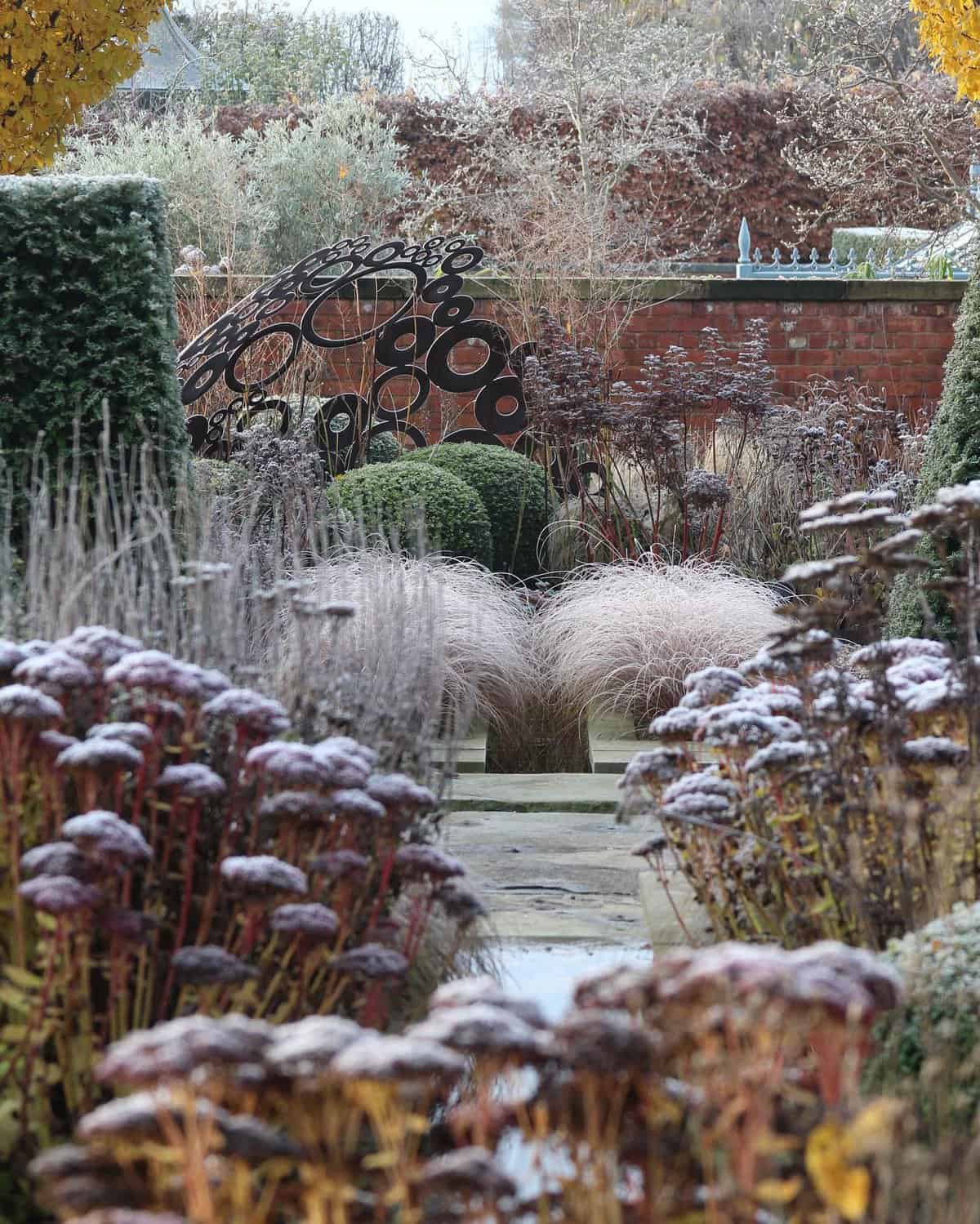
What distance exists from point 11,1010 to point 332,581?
3.13 metres

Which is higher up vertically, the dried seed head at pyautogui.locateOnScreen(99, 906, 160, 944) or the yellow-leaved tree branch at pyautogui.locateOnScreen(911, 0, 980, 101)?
the yellow-leaved tree branch at pyautogui.locateOnScreen(911, 0, 980, 101)

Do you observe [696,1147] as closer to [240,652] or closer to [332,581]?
[240,652]

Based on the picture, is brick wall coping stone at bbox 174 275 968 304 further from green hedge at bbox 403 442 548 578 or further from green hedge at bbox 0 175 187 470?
green hedge at bbox 0 175 187 470

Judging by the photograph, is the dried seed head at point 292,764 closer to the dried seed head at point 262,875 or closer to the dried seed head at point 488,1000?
the dried seed head at point 262,875

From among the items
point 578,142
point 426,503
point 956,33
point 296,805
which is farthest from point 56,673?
point 578,142

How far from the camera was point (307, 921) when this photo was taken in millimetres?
2055

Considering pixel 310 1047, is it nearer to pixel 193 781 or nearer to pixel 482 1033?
pixel 482 1033

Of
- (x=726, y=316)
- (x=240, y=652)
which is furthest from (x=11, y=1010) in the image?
(x=726, y=316)

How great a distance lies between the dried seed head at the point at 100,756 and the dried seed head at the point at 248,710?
8.8 inches

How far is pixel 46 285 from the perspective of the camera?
5.03 m

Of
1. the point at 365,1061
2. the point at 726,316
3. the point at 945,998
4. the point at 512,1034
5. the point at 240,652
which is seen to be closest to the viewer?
the point at 365,1061

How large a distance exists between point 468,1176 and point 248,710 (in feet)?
3.51

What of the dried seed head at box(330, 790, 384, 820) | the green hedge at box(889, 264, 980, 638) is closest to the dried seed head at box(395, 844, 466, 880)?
the dried seed head at box(330, 790, 384, 820)

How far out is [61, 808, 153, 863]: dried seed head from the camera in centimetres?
196
